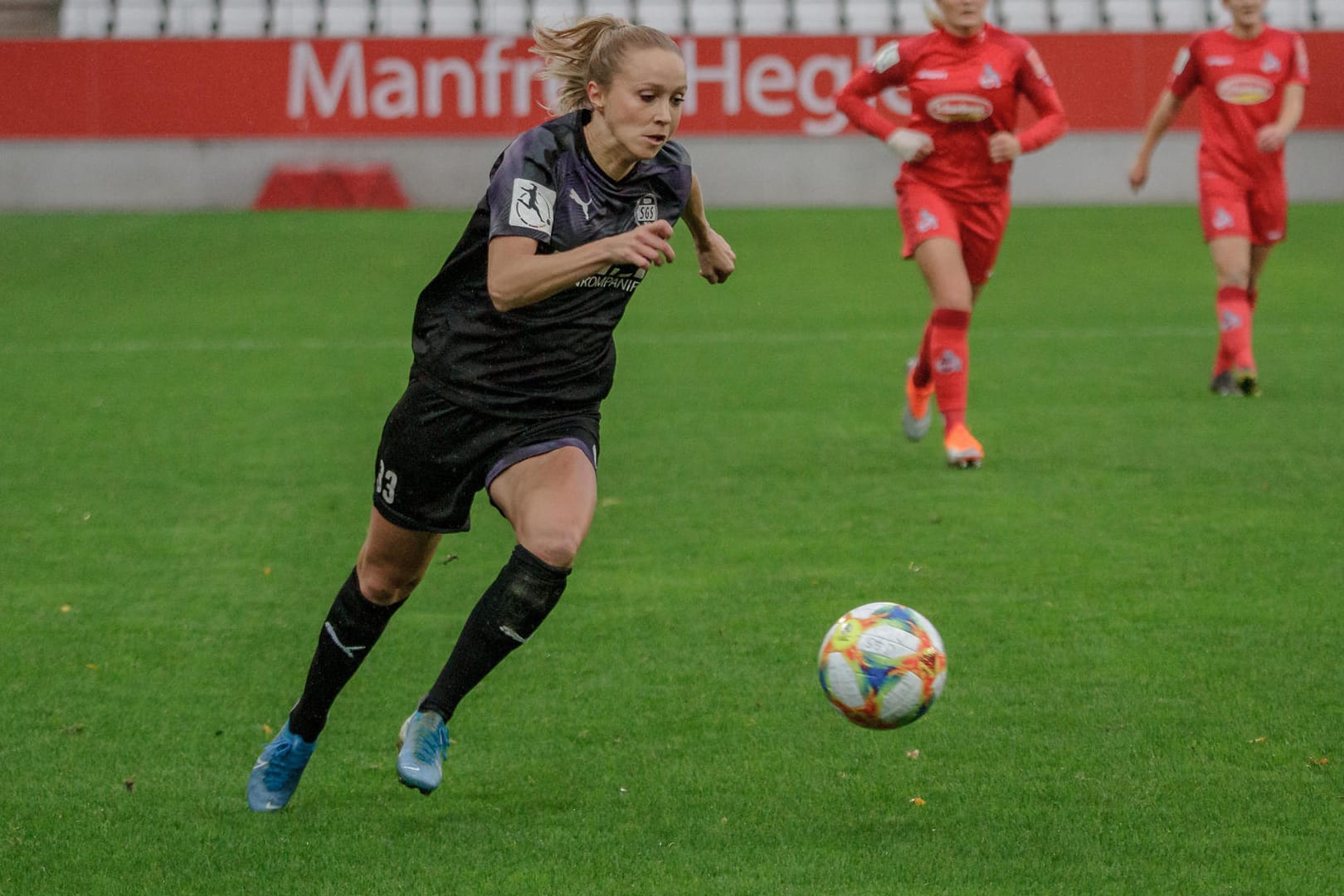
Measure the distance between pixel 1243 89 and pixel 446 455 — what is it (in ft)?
25.8

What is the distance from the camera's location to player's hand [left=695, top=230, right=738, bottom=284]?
461 cm

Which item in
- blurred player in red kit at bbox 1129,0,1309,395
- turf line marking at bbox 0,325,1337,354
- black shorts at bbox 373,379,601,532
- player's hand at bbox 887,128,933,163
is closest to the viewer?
black shorts at bbox 373,379,601,532

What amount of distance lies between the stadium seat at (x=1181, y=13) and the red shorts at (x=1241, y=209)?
15014 millimetres

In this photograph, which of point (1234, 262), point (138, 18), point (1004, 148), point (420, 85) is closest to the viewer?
point (1004, 148)

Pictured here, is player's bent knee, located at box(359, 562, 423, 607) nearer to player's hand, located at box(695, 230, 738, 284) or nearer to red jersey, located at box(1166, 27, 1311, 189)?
player's hand, located at box(695, 230, 738, 284)

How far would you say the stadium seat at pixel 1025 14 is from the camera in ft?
83.5

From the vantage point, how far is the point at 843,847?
12.7ft

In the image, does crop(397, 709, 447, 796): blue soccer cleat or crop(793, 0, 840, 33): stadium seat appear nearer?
crop(397, 709, 447, 796): blue soccer cleat

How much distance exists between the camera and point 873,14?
83.6 feet

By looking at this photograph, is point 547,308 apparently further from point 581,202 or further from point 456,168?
point 456,168

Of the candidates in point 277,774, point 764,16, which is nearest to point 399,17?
point 764,16

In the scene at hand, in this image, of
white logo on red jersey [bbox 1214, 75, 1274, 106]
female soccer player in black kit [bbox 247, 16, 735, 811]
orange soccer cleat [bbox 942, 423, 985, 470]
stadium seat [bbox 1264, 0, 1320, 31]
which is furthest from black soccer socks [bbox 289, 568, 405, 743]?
stadium seat [bbox 1264, 0, 1320, 31]

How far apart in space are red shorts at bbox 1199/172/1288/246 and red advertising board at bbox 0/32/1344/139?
1254 cm

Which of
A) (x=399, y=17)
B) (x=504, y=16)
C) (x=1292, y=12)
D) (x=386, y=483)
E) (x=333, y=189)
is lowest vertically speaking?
(x=333, y=189)
